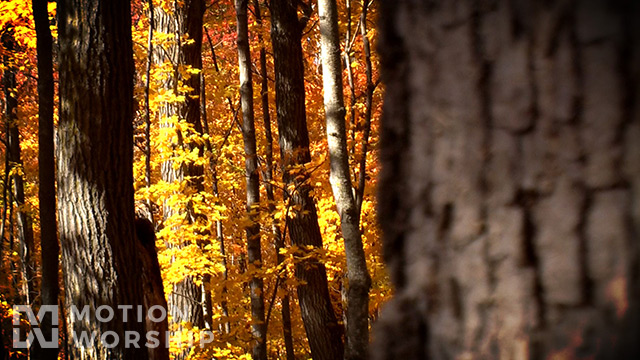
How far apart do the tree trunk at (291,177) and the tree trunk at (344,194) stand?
153 inches

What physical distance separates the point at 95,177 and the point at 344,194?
2106 millimetres

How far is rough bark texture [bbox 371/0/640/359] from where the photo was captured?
653mm

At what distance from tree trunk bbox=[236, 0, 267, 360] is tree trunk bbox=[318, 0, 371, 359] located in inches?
90.0

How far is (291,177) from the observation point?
9234mm

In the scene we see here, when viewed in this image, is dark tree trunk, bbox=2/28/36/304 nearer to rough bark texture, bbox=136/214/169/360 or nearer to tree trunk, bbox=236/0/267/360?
tree trunk, bbox=236/0/267/360

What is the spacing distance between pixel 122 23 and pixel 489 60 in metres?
5.33

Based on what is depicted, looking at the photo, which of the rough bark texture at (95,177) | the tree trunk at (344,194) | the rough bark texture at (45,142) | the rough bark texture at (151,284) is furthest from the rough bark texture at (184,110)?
the tree trunk at (344,194)

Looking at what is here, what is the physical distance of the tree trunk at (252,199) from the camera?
768 cm

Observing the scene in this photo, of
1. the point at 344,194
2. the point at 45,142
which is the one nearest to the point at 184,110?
the point at 45,142

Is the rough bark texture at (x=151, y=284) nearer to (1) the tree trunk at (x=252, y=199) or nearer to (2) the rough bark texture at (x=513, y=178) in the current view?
(1) the tree trunk at (x=252, y=199)

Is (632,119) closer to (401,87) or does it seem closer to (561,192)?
(561,192)

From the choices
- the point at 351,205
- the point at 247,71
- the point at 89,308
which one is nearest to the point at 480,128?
the point at 351,205

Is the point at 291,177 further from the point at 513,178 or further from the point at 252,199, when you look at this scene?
the point at 513,178

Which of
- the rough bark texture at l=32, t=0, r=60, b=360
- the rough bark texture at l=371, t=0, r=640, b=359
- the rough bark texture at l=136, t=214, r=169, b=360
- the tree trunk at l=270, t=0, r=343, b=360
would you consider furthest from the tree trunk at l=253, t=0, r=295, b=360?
the rough bark texture at l=371, t=0, r=640, b=359
